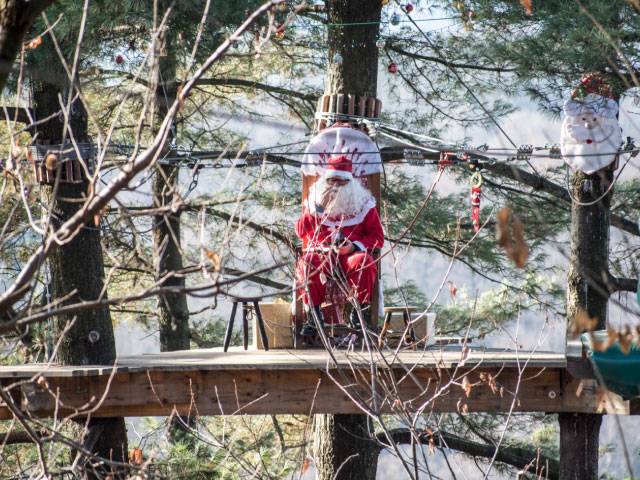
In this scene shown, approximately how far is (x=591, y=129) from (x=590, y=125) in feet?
0.12

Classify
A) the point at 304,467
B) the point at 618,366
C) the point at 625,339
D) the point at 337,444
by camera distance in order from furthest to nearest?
the point at 337,444
the point at 304,467
the point at 618,366
the point at 625,339

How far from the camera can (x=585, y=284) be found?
8625 mm

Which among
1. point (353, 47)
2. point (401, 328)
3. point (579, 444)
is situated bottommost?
point (579, 444)

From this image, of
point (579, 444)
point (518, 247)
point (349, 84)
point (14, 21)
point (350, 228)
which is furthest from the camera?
point (349, 84)

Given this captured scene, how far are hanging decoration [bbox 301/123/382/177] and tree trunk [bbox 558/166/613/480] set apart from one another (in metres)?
1.63

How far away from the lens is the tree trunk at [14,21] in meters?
3.04

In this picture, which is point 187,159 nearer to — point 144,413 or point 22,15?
point 144,413

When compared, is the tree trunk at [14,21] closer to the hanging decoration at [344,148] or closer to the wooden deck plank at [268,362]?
the wooden deck plank at [268,362]

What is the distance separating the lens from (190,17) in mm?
7895

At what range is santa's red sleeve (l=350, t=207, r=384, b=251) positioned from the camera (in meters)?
8.15

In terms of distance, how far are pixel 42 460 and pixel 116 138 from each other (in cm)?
872

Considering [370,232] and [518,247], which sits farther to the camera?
[370,232]

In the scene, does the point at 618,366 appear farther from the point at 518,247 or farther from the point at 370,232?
the point at 370,232

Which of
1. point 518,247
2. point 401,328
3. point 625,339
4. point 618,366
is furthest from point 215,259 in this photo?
point 401,328
